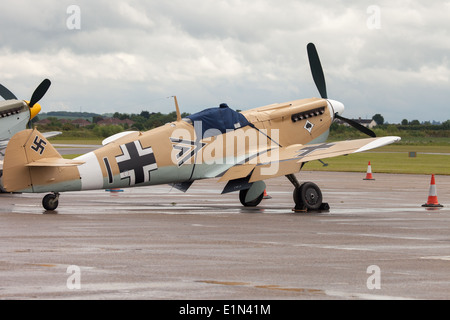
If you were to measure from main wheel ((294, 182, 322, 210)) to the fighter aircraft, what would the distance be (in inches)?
1.0

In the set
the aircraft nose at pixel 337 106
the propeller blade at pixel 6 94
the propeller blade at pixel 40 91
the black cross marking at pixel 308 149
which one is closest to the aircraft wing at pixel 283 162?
the black cross marking at pixel 308 149

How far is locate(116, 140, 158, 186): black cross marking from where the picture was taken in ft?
62.2

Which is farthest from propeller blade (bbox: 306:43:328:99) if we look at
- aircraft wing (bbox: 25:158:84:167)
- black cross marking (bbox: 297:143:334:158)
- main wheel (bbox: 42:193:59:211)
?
main wheel (bbox: 42:193:59:211)

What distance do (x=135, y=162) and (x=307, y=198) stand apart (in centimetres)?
462

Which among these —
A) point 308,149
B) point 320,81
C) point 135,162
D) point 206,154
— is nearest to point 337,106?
point 320,81

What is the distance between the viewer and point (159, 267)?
10.7 m

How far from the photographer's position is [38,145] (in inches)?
730

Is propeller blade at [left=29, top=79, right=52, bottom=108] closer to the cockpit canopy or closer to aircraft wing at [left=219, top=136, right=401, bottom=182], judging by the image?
the cockpit canopy

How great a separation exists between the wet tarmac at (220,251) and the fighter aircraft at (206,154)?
75 centimetres

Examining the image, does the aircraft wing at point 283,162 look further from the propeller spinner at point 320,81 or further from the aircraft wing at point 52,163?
the aircraft wing at point 52,163

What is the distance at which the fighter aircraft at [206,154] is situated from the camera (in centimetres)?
1844

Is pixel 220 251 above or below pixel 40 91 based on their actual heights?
below

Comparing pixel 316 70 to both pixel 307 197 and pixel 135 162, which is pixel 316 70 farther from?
pixel 135 162
